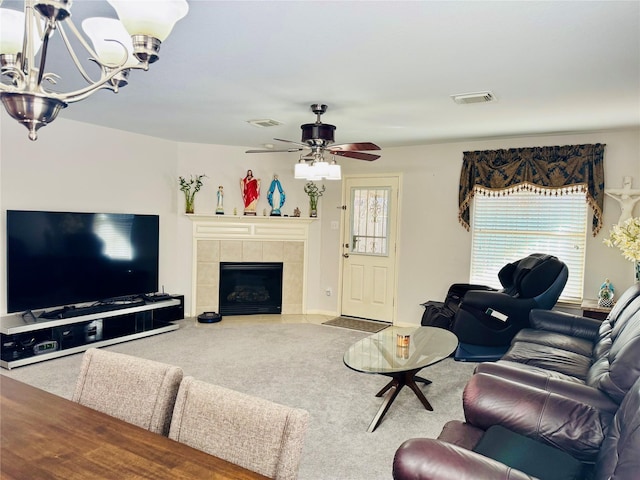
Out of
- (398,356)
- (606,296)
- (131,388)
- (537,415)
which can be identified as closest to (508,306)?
(606,296)

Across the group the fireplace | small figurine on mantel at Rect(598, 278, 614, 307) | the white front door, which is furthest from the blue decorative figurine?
small figurine on mantel at Rect(598, 278, 614, 307)

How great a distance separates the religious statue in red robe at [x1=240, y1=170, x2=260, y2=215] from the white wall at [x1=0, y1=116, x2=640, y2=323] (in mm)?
130

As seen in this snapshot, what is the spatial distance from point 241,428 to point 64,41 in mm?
1499

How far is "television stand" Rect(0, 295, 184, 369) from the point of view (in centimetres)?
393

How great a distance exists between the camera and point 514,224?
17.1ft

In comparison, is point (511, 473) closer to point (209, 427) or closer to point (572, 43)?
point (209, 427)

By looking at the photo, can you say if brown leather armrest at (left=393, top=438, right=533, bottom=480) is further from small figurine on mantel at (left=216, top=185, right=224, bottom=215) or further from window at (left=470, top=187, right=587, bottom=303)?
small figurine on mantel at (left=216, top=185, right=224, bottom=215)

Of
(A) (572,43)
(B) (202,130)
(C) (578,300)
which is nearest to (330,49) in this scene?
(A) (572,43)

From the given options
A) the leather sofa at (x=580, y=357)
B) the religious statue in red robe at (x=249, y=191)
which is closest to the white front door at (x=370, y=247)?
the religious statue in red robe at (x=249, y=191)

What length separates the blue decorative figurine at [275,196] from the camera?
6.28 m

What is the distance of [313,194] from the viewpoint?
6.34 m

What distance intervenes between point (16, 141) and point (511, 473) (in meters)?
4.85

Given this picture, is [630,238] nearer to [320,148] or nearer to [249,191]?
[320,148]

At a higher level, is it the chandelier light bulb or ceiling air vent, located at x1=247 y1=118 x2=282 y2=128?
ceiling air vent, located at x1=247 y1=118 x2=282 y2=128
